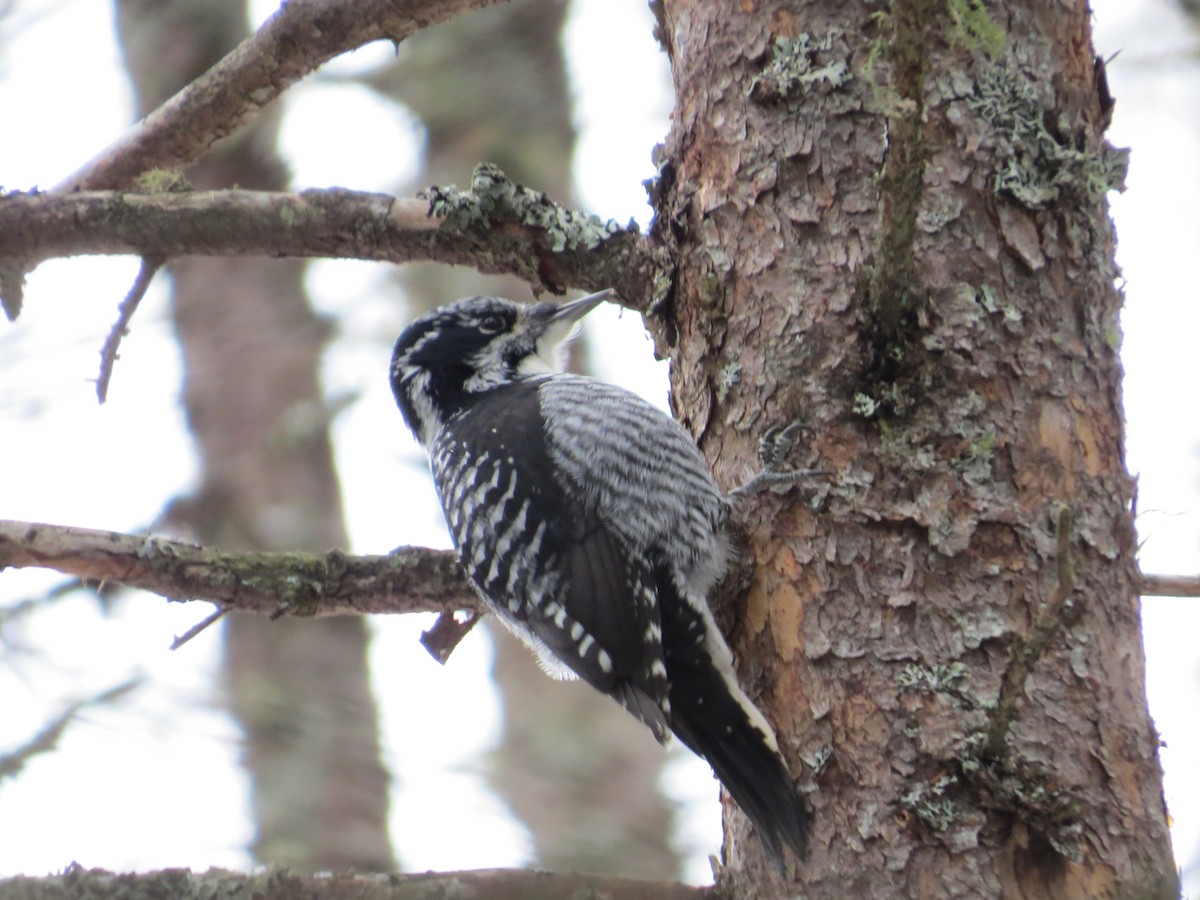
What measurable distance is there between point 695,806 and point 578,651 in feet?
4.55

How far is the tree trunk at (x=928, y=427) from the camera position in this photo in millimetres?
2238

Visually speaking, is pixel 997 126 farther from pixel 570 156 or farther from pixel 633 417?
pixel 570 156

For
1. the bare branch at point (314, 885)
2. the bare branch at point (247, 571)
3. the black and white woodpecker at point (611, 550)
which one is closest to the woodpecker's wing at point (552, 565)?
the black and white woodpecker at point (611, 550)

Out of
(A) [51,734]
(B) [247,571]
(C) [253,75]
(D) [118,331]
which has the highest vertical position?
(C) [253,75]

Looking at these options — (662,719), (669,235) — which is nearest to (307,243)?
(669,235)

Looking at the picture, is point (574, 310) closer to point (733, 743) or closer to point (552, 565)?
point (552, 565)

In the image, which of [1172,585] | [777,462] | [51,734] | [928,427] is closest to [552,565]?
[777,462]

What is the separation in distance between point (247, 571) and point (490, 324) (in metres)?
1.63

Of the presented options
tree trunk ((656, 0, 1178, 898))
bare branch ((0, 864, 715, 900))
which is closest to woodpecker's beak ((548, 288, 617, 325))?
tree trunk ((656, 0, 1178, 898))

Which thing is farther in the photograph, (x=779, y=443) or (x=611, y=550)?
(x=611, y=550)

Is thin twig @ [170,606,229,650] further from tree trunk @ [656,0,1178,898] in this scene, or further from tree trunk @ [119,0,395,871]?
tree trunk @ [119,0,395,871]

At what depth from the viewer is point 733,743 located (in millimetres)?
2570

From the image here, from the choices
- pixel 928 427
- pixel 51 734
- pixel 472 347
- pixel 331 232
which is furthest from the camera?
pixel 472 347

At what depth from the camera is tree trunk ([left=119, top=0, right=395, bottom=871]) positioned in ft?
19.4
